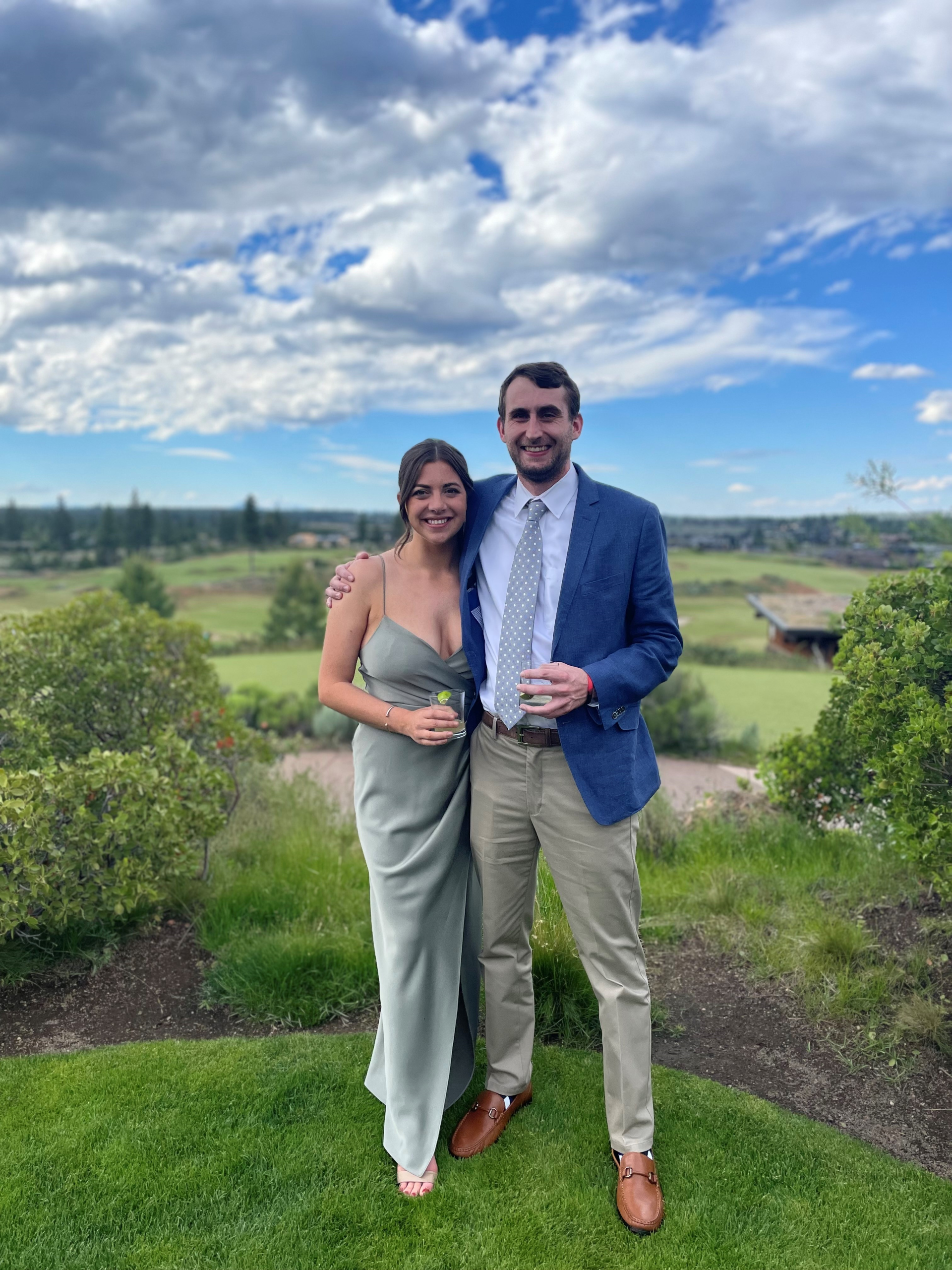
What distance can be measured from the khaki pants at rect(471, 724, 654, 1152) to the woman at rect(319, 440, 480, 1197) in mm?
161

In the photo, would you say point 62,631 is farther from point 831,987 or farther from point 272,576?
point 272,576

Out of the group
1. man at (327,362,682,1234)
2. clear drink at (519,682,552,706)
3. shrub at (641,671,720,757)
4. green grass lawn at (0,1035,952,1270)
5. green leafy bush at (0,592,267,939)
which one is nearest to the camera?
clear drink at (519,682,552,706)

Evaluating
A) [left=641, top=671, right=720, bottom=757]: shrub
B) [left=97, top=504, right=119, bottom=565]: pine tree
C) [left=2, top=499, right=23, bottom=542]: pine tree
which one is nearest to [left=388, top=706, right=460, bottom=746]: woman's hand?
[left=641, top=671, right=720, bottom=757]: shrub

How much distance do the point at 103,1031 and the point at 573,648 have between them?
311cm

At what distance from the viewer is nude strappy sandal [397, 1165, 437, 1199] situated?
295cm

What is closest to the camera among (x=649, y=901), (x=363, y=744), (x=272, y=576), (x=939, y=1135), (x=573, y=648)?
(x=573, y=648)

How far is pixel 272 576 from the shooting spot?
39.2 meters

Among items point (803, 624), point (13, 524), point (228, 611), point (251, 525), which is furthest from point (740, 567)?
point (13, 524)

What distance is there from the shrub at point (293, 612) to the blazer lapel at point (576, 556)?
28548 mm

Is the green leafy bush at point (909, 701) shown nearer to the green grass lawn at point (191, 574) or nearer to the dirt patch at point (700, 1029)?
the dirt patch at point (700, 1029)

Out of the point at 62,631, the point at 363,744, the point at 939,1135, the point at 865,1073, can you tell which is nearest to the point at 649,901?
the point at 865,1073

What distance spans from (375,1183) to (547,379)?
9.39ft

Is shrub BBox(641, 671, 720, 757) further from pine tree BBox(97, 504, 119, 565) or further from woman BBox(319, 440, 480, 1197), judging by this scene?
pine tree BBox(97, 504, 119, 565)

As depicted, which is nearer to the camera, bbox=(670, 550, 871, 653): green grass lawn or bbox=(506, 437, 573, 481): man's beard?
bbox=(506, 437, 573, 481): man's beard
